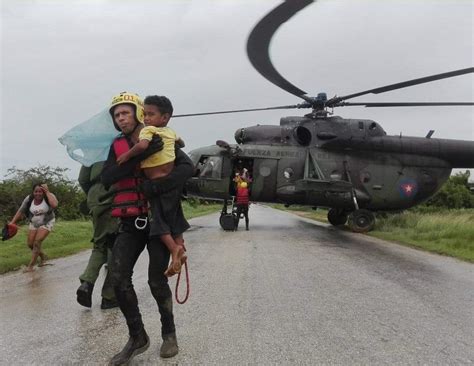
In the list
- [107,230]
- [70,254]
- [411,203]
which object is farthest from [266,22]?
[411,203]

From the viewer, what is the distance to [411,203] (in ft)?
50.8

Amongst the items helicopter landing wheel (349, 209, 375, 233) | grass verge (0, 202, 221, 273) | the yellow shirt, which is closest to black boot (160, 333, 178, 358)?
the yellow shirt

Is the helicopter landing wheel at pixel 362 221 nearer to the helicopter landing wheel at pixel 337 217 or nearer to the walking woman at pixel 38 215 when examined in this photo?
the helicopter landing wheel at pixel 337 217

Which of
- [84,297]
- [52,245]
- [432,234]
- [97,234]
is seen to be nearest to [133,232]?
[84,297]

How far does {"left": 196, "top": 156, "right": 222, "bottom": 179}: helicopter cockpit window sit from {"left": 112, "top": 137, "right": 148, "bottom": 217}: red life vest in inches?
446

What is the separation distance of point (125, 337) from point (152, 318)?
0.57 meters

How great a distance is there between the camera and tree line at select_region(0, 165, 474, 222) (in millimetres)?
22766

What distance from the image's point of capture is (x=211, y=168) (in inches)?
588

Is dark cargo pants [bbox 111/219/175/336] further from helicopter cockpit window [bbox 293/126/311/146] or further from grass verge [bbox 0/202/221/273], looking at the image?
helicopter cockpit window [bbox 293/126/311/146]

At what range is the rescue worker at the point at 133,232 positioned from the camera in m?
3.35

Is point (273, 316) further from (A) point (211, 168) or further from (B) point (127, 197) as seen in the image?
(A) point (211, 168)

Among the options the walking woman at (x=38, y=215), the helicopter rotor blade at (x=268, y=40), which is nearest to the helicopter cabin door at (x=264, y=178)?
the helicopter rotor blade at (x=268, y=40)

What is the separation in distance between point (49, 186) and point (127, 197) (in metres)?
22.0

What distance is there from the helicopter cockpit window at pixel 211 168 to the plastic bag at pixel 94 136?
36.2ft
